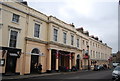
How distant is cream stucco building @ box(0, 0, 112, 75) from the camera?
62.0ft

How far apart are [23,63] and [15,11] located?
7.53m

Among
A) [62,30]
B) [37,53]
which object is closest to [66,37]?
[62,30]

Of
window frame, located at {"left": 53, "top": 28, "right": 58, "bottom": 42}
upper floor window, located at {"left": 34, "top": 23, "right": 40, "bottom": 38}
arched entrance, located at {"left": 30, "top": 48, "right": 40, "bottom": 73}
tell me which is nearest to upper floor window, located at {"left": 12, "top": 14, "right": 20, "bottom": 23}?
upper floor window, located at {"left": 34, "top": 23, "right": 40, "bottom": 38}

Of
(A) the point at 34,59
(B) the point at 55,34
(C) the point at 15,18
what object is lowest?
(A) the point at 34,59

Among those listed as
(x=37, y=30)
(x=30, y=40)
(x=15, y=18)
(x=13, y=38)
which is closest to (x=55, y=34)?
(x=37, y=30)

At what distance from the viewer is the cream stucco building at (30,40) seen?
Result: 18886mm

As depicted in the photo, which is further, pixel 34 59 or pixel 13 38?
pixel 34 59

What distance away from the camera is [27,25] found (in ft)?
73.2

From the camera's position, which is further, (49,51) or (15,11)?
(49,51)

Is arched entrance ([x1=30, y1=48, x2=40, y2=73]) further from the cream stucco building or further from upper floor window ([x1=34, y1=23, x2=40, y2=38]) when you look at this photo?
upper floor window ([x1=34, y1=23, x2=40, y2=38])

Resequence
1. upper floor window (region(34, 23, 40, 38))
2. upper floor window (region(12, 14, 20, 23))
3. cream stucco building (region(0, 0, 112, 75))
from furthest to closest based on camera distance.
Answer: upper floor window (region(34, 23, 40, 38)) → upper floor window (region(12, 14, 20, 23)) → cream stucco building (region(0, 0, 112, 75))

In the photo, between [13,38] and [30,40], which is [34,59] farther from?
[13,38]

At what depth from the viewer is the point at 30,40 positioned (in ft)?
73.0

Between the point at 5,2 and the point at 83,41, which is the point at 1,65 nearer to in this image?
the point at 5,2
